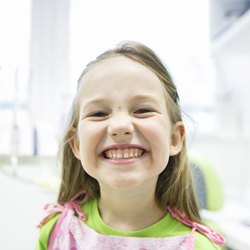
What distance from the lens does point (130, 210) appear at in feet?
2.48

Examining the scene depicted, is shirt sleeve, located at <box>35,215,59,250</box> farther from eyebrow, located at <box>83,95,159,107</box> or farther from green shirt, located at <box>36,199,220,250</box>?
eyebrow, located at <box>83,95,159,107</box>

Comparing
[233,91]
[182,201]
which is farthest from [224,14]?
[182,201]

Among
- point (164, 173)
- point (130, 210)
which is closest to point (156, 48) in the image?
point (164, 173)

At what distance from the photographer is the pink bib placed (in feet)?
2.31

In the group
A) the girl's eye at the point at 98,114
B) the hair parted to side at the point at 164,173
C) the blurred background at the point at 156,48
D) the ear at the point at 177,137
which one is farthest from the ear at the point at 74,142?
the blurred background at the point at 156,48

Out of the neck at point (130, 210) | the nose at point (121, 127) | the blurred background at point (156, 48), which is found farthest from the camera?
the blurred background at point (156, 48)

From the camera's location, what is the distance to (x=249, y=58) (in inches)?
77.2

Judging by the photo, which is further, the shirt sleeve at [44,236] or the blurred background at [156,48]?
the blurred background at [156,48]

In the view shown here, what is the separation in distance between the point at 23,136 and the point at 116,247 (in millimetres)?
738

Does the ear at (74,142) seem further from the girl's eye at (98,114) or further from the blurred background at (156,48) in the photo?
the blurred background at (156,48)

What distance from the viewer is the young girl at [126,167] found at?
0.65 metres

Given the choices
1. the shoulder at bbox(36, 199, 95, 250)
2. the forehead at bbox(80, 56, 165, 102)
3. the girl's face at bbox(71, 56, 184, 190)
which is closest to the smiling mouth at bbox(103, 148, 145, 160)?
the girl's face at bbox(71, 56, 184, 190)

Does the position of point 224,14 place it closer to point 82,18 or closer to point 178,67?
point 178,67

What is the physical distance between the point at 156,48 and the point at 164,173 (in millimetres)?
836
